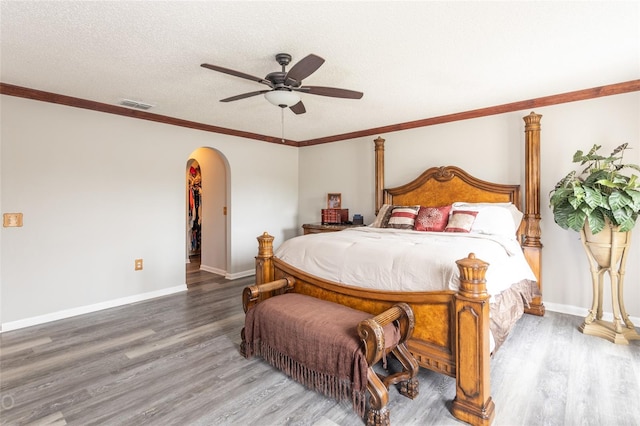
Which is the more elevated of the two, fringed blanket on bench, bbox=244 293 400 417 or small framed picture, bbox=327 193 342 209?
small framed picture, bbox=327 193 342 209

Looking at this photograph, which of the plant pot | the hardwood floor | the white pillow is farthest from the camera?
the white pillow

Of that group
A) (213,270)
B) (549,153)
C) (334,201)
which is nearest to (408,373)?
(549,153)

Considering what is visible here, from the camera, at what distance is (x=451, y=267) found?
1933 mm

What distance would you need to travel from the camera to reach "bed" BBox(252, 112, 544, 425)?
173cm

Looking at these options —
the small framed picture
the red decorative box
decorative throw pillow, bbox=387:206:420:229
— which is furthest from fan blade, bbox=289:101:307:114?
the small framed picture

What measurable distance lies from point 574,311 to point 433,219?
173cm

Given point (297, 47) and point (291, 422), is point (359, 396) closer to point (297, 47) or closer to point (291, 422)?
point (291, 422)

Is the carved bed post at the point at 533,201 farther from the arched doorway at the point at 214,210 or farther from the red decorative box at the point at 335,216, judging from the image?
the arched doorway at the point at 214,210

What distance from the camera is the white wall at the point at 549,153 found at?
3134 mm

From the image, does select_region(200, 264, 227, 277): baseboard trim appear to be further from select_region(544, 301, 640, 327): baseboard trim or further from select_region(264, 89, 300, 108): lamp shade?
select_region(544, 301, 640, 327): baseboard trim

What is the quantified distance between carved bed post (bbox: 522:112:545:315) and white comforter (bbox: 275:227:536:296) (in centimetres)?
54

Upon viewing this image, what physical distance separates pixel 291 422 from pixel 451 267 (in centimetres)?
130

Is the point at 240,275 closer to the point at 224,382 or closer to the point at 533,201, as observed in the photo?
the point at 224,382

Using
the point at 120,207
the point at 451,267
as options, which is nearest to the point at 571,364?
the point at 451,267
